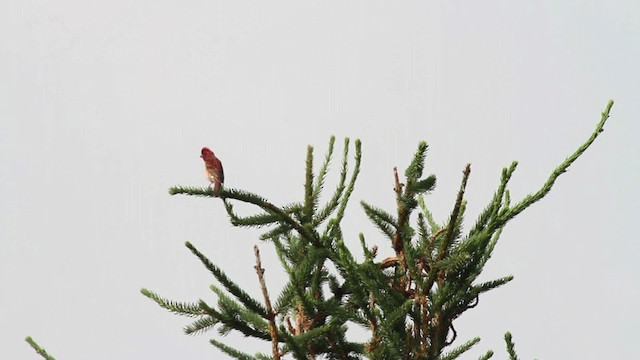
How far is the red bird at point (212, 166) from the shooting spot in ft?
22.9

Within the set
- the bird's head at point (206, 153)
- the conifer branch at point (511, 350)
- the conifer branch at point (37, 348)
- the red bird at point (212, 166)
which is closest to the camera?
the conifer branch at point (511, 350)

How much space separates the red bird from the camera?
275 inches

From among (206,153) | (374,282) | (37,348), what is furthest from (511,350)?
(206,153)

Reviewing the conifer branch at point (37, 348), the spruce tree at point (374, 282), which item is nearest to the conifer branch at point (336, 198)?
the spruce tree at point (374, 282)

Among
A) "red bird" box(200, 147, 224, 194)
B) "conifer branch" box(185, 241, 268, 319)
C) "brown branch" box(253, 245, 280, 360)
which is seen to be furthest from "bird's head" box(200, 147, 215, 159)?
"brown branch" box(253, 245, 280, 360)

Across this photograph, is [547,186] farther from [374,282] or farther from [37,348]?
[37,348]

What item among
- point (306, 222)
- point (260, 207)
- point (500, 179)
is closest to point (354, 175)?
point (306, 222)

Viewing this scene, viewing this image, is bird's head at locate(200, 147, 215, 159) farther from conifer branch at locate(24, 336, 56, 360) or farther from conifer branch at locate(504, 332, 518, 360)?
conifer branch at locate(504, 332, 518, 360)

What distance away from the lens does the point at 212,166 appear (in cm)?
727

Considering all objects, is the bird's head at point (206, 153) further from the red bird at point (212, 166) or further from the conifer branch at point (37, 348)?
the conifer branch at point (37, 348)

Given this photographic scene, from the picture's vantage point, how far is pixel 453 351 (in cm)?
580

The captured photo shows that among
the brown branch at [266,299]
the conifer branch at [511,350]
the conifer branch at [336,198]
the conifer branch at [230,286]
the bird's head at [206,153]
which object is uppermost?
the bird's head at [206,153]

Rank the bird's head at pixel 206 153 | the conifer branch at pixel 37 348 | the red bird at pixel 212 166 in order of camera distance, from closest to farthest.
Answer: the conifer branch at pixel 37 348 < the red bird at pixel 212 166 < the bird's head at pixel 206 153

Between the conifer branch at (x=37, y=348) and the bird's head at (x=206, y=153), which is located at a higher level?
the bird's head at (x=206, y=153)
